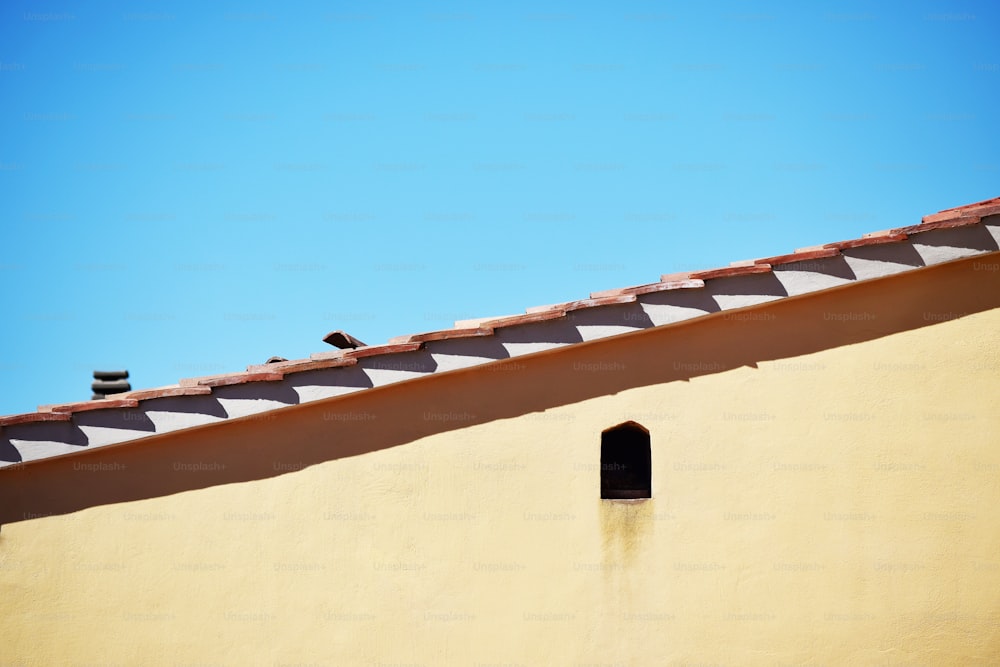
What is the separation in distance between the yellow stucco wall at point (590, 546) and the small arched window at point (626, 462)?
97 mm

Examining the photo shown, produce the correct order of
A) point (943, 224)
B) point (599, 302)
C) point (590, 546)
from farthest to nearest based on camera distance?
point (943, 224) < point (599, 302) < point (590, 546)

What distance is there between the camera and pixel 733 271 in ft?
19.7

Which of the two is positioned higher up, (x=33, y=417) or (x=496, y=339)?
(x=496, y=339)

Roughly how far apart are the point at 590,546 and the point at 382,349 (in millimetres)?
1966

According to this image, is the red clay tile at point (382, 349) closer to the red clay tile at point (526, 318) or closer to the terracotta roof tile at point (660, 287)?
the red clay tile at point (526, 318)

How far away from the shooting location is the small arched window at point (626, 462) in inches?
237

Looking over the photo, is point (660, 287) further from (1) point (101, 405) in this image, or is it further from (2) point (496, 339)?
(1) point (101, 405)

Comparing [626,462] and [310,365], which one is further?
[626,462]

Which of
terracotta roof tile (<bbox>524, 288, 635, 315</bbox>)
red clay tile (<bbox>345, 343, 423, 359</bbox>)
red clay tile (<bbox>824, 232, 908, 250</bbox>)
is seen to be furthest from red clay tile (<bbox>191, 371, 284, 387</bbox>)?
red clay tile (<bbox>824, 232, 908, 250</bbox>)

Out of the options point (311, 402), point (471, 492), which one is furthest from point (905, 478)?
point (311, 402)

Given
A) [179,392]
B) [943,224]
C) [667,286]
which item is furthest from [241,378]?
[943,224]

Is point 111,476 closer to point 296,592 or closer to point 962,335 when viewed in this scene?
point 296,592

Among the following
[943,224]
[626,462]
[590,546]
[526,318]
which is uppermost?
[943,224]

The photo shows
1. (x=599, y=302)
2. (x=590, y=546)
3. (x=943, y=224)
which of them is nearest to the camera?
(x=590, y=546)
